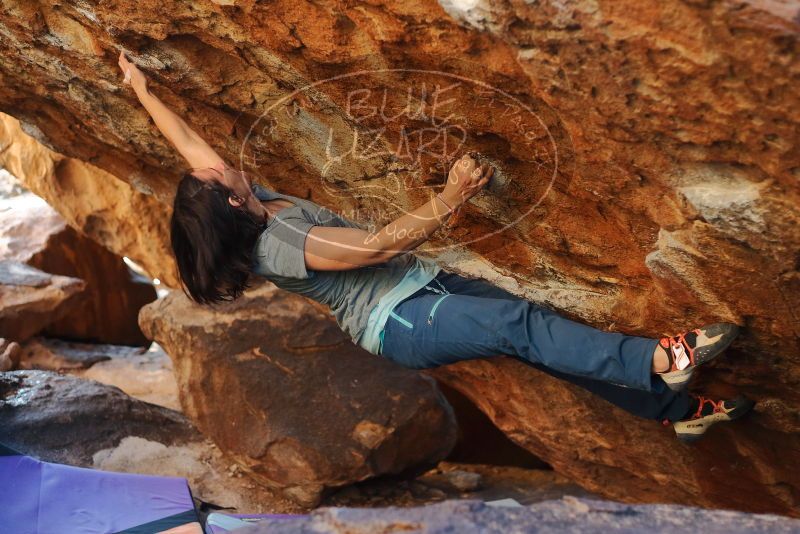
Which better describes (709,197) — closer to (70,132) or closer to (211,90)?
(211,90)

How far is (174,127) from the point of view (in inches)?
114

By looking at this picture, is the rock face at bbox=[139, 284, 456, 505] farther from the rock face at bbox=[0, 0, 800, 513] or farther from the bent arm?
the bent arm

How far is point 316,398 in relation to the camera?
4.19 m

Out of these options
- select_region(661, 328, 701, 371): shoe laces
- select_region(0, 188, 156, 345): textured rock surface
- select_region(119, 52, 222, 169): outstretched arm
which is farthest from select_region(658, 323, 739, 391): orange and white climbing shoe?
select_region(0, 188, 156, 345): textured rock surface

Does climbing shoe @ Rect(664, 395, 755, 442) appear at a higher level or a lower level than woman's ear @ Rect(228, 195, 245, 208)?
lower

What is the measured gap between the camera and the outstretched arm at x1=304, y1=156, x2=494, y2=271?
2.43 meters

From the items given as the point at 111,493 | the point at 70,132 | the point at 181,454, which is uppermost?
the point at 70,132

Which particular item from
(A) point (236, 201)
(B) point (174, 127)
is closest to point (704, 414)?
(A) point (236, 201)

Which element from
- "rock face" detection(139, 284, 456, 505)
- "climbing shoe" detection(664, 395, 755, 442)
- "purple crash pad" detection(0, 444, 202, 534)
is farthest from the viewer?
"rock face" detection(139, 284, 456, 505)

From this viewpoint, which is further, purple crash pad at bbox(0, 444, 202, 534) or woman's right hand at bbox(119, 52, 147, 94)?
purple crash pad at bbox(0, 444, 202, 534)

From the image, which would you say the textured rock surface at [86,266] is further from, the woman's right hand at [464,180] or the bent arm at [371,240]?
the woman's right hand at [464,180]

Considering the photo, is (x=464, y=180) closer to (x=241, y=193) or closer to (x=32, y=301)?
(x=241, y=193)

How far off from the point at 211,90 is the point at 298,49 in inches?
22.8

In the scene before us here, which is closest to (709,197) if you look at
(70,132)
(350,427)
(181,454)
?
(350,427)
